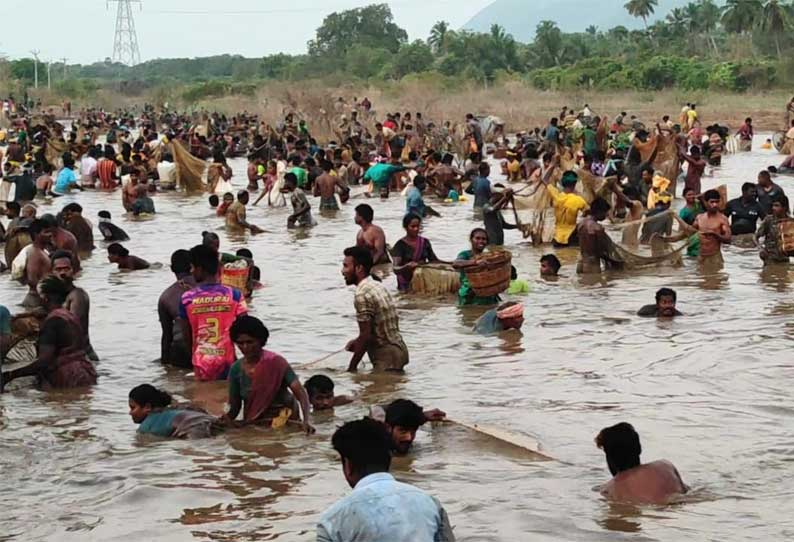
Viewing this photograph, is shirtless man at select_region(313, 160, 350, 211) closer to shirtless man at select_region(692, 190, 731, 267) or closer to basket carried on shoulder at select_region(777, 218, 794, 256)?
shirtless man at select_region(692, 190, 731, 267)

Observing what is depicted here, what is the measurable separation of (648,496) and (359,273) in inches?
106

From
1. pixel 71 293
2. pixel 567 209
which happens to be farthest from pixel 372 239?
pixel 71 293

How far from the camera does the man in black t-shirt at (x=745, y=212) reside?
1588 centimetres

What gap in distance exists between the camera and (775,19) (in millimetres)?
74875

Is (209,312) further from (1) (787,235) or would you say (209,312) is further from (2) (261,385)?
(1) (787,235)

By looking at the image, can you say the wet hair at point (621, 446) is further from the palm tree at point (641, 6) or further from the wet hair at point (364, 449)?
the palm tree at point (641, 6)

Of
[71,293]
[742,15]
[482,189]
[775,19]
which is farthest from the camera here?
[742,15]

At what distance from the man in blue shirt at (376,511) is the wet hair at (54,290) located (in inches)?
218

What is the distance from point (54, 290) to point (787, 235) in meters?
8.15

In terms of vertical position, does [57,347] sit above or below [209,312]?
below

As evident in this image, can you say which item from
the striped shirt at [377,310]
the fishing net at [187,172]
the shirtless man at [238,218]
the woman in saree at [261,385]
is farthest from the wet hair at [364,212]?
the fishing net at [187,172]

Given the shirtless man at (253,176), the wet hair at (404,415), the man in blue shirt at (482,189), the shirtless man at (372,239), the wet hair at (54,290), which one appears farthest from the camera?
the shirtless man at (253,176)

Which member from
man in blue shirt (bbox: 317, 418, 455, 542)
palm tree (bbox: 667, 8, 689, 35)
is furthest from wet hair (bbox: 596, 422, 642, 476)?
palm tree (bbox: 667, 8, 689, 35)

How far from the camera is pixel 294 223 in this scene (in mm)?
19703
